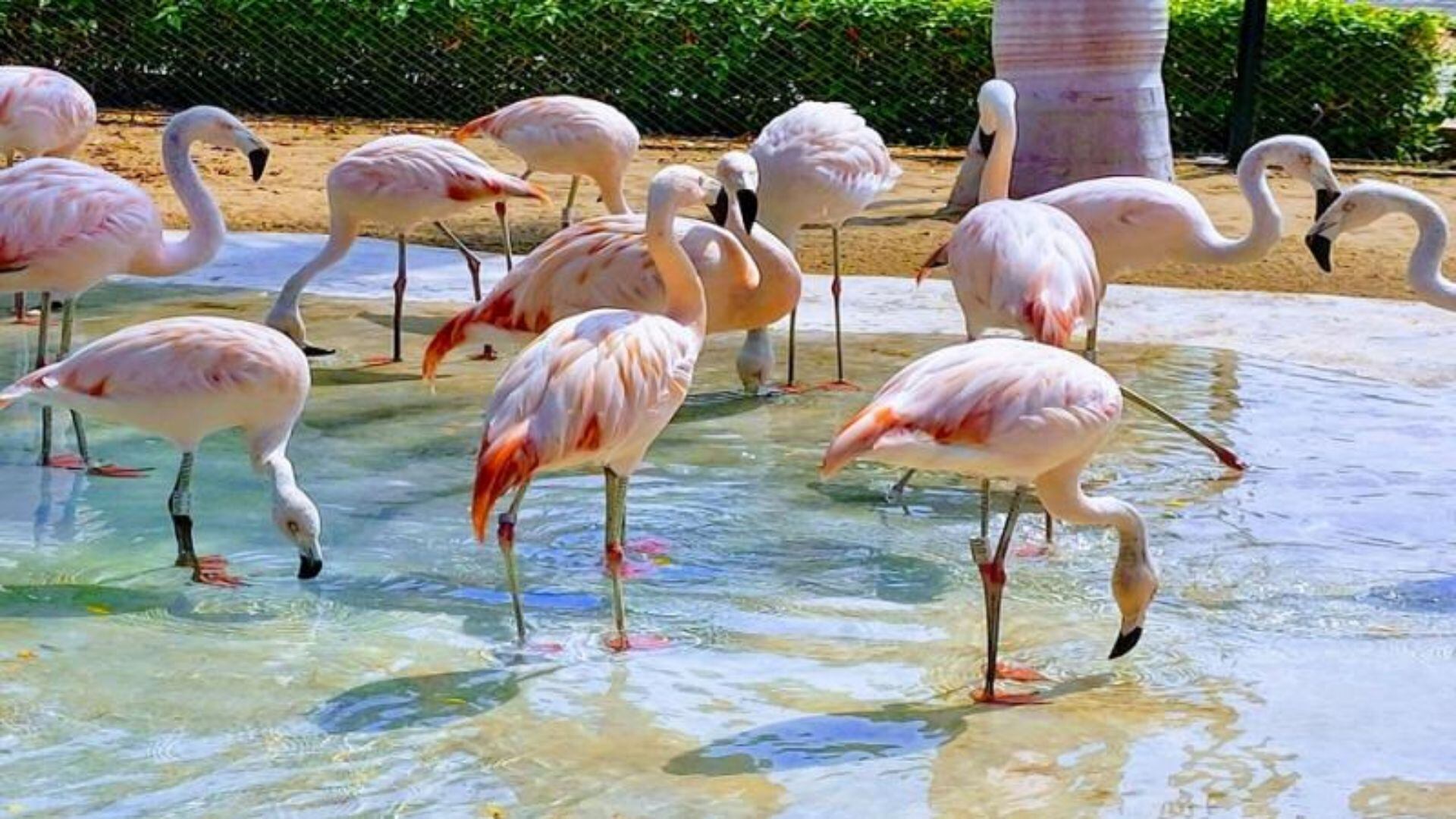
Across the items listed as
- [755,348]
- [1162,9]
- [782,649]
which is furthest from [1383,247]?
[782,649]

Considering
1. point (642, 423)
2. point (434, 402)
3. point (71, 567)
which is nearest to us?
point (642, 423)

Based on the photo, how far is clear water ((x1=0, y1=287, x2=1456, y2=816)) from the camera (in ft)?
12.8

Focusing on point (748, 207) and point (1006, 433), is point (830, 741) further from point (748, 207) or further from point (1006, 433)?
point (748, 207)

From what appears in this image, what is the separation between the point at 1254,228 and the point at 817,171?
1.57 metres

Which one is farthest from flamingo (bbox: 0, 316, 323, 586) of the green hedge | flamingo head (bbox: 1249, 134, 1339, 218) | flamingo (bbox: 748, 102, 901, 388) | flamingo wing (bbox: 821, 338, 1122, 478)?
the green hedge

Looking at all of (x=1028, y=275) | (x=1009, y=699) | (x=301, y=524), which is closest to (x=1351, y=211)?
(x=1028, y=275)

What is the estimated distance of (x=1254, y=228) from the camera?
6.95 m

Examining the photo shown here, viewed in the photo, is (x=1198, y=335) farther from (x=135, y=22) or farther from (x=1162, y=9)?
(x=135, y=22)

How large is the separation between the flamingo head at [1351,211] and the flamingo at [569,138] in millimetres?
3129

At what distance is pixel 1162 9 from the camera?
11469 millimetres

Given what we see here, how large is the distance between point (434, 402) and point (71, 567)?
214 centimetres

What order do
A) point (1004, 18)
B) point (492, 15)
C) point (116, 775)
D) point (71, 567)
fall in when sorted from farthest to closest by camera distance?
point (492, 15) < point (1004, 18) < point (71, 567) < point (116, 775)

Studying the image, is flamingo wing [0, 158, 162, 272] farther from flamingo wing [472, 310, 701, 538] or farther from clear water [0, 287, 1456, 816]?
flamingo wing [472, 310, 701, 538]

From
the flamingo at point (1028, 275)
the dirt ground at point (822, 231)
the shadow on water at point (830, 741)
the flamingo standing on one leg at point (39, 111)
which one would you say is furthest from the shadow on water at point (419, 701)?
the dirt ground at point (822, 231)
